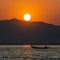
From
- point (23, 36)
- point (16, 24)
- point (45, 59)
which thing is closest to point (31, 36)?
point (23, 36)

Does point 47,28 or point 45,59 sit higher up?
point 45,59

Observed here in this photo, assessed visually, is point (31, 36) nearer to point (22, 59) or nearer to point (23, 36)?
point (23, 36)

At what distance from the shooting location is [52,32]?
135000 millimetres

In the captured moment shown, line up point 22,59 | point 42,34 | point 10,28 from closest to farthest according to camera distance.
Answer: point 22,59 < point 42,34 < point 10,28

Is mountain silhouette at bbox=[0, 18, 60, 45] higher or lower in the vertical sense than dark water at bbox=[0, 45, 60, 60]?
lower

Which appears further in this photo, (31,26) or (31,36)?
(31,26)

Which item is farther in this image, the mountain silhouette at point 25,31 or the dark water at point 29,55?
the mountain silhouette at point 25,31

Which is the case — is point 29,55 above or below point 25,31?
above

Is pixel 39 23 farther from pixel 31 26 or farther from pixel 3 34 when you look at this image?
pixel 3 34

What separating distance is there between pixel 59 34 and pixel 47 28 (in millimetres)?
15086

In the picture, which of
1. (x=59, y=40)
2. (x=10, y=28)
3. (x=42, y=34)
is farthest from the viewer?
(x=10, y=28)

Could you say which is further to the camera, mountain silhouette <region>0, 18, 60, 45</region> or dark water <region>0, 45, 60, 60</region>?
mountain silhouette <region>0, 18, 60, 45</region>

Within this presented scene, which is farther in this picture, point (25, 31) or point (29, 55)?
point (25, 31)

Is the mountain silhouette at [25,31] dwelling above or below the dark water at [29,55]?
below
